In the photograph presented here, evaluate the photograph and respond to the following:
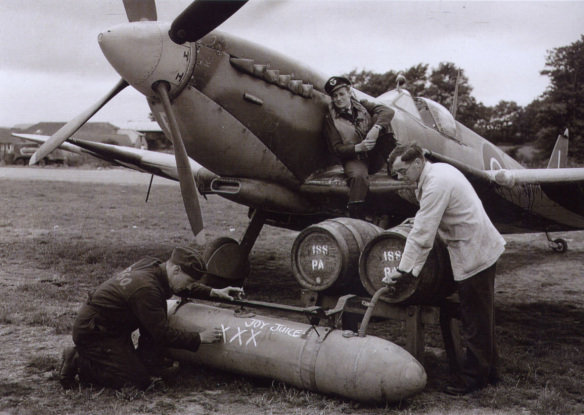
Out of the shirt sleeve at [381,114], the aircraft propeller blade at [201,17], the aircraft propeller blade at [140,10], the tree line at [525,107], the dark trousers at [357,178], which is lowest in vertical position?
the dark trousers at [357,178]

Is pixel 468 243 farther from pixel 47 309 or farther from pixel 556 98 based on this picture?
pixel 556 98

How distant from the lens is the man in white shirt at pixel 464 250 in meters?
4.11

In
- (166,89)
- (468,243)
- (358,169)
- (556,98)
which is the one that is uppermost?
(556,98)

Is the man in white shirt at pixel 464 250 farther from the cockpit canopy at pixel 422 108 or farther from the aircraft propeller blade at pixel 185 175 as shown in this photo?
the cockpit canopy at pixel 422 108

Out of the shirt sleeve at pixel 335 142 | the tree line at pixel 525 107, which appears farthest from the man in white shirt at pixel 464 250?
the tree line at pixel 525 107

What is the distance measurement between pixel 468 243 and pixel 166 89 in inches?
123

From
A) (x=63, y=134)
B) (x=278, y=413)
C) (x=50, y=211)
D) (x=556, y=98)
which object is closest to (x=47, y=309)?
(x=63, y=134)

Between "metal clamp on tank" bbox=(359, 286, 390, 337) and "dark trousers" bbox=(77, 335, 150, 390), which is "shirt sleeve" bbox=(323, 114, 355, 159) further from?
"dark trousers" bbox=(77, 335, 150, 390)

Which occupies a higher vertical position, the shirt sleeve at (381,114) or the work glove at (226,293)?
the shirt sleeve at (381,114)

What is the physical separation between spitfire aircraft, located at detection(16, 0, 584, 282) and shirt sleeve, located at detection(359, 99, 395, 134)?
0.45 m

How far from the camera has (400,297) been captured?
4.46 meters

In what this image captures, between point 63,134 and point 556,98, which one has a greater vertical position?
point 556,98

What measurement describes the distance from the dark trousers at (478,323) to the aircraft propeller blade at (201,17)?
300 centimetres

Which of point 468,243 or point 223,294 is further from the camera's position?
point 223,294
